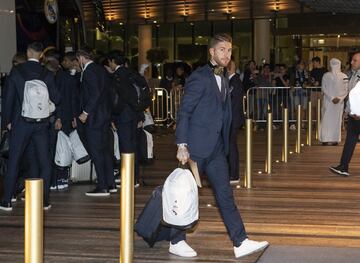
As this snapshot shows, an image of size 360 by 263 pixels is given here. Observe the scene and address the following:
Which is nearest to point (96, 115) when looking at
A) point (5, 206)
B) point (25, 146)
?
point (25, 146)

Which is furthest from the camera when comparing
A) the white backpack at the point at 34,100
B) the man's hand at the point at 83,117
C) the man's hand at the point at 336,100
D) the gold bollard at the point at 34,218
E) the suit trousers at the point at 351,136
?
the man's hand at the point at 336,100

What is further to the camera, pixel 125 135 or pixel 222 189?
pixel 125 135

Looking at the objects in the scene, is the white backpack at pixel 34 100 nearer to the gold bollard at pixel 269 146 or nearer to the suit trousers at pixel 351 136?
the gold bollard at pixel 269 146

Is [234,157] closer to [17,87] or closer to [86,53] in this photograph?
[86,53]

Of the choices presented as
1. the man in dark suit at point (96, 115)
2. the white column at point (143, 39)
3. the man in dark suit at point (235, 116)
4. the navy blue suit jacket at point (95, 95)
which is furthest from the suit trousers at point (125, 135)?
the white column at point (143, 39)

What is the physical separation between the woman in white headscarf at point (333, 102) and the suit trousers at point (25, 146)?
8254 millimetres

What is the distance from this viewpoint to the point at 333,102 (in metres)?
17.4

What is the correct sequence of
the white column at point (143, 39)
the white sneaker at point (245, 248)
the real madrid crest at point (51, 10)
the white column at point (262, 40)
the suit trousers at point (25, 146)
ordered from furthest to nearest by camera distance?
the white column at point (143, 39) < the white column at point (262, 40) < the real madrid crest at point (51, 10) < the suit trousers at point (25, 146) < the white sneaker at point (245, 248)

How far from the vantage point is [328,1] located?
2841cm

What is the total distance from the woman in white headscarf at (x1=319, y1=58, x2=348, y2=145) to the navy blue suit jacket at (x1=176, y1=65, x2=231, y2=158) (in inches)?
375

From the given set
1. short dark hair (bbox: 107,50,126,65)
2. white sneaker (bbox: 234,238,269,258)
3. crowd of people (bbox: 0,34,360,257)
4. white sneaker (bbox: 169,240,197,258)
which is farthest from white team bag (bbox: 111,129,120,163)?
white sneaker (bbox: 234,238,269,258)

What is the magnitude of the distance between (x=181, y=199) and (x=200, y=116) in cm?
80

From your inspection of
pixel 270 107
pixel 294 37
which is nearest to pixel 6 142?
pixel 270 107

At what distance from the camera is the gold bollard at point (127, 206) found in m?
6.37
